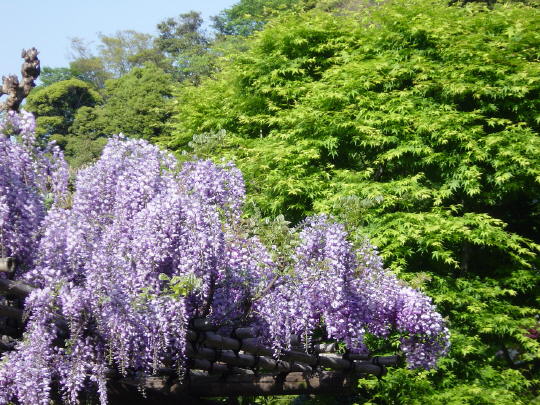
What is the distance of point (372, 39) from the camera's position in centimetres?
1277

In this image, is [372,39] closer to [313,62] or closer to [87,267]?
[313,62]

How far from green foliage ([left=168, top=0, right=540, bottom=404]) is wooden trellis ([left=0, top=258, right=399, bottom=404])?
8.87ft

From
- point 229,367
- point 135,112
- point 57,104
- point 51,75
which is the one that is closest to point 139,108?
point 135,112

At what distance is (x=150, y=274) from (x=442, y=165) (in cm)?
738

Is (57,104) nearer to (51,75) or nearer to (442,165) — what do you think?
(51,75)

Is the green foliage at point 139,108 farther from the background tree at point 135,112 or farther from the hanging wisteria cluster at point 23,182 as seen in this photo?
A: the hanging wisteria cluster at point 23,182

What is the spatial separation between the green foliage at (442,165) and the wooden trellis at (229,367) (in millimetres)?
2703

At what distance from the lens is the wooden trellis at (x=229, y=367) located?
500cm

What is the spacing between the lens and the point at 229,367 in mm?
6383

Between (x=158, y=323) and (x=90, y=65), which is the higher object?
(x=90, y=65)

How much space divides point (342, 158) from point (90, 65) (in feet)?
131

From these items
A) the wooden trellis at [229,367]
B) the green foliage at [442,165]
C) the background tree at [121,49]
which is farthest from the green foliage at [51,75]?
the wooden trellis at [229,367]

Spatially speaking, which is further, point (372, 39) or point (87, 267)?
point (372, 39)

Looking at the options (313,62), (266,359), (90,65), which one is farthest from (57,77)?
(266,359)
